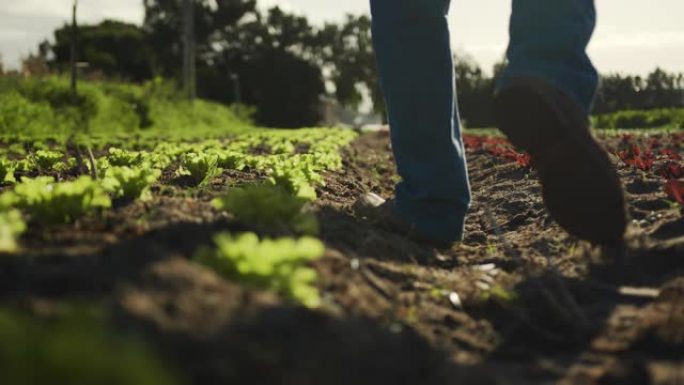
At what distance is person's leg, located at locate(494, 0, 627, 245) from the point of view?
2754 millimetres

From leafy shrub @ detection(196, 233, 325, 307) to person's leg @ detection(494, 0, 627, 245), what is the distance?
122cm

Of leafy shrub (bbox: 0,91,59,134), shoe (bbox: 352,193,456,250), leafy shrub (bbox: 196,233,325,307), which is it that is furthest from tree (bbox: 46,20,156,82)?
leafy shrub (bbox: 196,233,325,307)

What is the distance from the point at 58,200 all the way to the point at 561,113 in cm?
173

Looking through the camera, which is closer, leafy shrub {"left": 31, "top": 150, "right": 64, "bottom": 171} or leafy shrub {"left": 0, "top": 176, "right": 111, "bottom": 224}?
leafy shrub {"left": 0, "top": 176, "right": 111, "bottom": 224}

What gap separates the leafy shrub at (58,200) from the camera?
2551 millimetres

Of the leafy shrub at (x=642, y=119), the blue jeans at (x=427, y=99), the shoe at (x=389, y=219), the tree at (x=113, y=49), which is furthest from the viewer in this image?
the tree at (x=113, y=49)

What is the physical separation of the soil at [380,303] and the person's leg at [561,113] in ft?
0.65

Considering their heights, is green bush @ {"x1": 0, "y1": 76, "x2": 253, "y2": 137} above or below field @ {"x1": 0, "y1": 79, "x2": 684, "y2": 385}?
above

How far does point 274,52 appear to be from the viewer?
5862cm

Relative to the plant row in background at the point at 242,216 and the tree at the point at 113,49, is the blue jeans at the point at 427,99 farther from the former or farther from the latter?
the tree at the point at 113,49

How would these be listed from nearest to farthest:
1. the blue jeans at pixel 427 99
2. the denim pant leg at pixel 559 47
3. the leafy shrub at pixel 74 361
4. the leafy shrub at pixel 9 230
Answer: the leafy shrub at pixel 74 361, the leafy shrub at pixel 9 230, the denim pant leg at pixel 559 47, the blue jeans at pixel 427 99

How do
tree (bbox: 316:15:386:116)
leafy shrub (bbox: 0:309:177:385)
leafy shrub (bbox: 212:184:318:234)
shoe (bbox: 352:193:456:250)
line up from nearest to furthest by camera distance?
1. leafy shrub (bbox: 0:309:177:385)
2. leafy shrub (bbox: 212:184:318:234)
3. shoe (bbox: 352:193:456:250)
4. tree (bbox: 316:15:386:116)

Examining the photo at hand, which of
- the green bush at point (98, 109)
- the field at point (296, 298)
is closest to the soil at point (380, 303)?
the field at point (296, 298)

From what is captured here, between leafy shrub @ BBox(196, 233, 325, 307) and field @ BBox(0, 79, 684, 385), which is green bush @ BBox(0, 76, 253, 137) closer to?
field @ BBox(0, 79, 684, 385)
